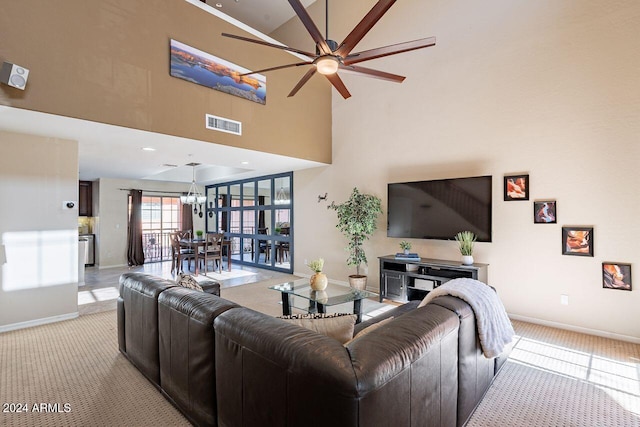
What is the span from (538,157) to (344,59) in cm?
285

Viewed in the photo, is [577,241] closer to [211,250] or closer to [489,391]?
[489,391]

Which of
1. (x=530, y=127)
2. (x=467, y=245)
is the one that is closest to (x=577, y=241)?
(x=467, y=245)

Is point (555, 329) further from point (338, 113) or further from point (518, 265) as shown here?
point (338, 113)

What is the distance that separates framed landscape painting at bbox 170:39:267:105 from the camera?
3.96 metres

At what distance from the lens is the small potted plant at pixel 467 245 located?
4141 millimetres

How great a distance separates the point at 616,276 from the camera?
11.1ft

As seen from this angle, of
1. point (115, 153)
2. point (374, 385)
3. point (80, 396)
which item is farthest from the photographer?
point (115, 153)

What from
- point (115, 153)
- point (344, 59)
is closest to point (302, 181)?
point (115, 153)

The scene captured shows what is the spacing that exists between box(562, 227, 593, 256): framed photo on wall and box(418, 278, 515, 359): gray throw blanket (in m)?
2.10

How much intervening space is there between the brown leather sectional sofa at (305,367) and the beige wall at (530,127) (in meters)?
2.16

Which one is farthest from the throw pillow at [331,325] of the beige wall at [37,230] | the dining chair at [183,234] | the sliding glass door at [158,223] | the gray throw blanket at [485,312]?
the sliding glass door at [158,223]

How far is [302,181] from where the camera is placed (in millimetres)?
6980

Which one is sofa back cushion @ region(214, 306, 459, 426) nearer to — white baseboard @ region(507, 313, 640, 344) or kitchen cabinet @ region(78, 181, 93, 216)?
white baseboard @ region(507, 313, 640, 344)

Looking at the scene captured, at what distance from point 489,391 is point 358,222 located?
10.3 feet
